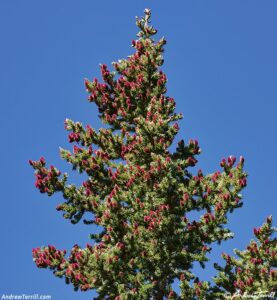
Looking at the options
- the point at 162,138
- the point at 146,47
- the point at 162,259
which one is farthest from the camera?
the point at 146,47

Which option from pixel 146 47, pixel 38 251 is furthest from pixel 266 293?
pixel 146 47

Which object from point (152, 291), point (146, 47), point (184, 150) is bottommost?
point (152, 291)

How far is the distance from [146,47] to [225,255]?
30.6 feet

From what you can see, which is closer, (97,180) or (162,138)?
(162,138)

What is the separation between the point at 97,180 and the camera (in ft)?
56.0

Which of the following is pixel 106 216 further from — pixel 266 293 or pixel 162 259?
pixel 266 293

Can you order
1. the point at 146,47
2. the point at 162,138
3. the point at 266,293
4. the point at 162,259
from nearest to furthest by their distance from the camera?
the point at 266,293 → the point at 162,259 → the point at 162,138 → the point at 146,47

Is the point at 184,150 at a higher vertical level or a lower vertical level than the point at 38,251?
higher

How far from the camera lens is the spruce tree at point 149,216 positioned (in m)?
13.6

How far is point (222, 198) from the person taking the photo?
47.6 feet

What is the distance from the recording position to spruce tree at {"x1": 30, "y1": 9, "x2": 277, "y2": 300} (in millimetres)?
13633

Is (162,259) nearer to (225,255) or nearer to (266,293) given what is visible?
(225,255)

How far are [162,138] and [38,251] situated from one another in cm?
512

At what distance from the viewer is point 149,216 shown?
14.3 meters
